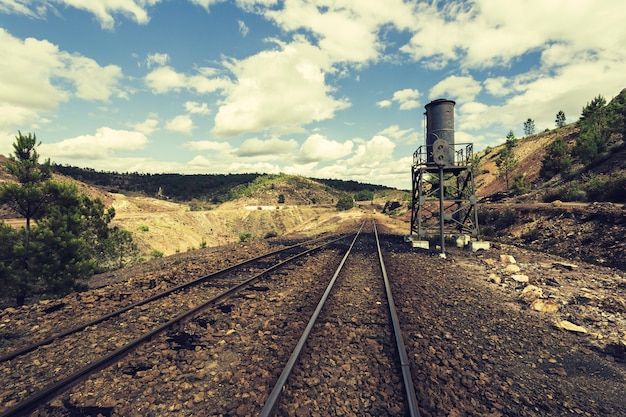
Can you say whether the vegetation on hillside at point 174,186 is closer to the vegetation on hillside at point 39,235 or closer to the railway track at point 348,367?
the vegetation on hillside at point 39,235

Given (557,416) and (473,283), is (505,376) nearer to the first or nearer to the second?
(557,416)

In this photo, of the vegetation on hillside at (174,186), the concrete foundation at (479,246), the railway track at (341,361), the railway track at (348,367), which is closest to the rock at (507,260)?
the concrete foundation at (479,246)

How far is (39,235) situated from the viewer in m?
12.7

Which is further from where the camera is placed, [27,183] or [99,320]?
[27,183]

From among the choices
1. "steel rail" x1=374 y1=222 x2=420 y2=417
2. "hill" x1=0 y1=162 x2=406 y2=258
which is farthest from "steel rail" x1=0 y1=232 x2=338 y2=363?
"hill" x1=0 y1=162 x2=406 y2=258

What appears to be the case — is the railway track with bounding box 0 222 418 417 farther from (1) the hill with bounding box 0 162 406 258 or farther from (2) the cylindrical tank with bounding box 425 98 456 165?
(1) the hill with bounding box 0 162 406 258

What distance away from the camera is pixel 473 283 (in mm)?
9664

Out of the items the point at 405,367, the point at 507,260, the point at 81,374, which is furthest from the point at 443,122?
the point at 81,374

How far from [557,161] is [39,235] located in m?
44.7

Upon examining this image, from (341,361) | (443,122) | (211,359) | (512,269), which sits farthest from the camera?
(443,122)

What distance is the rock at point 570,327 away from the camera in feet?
20.6

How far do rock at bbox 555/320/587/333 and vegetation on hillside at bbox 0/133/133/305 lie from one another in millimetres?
17204

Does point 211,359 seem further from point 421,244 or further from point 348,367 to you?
point 421,244

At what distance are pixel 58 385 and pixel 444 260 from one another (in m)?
13.2
